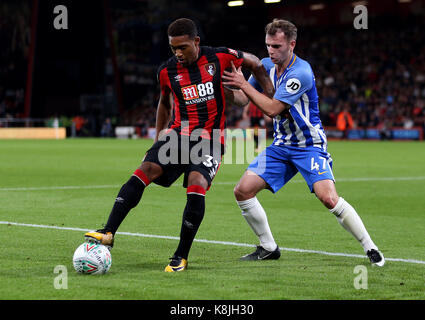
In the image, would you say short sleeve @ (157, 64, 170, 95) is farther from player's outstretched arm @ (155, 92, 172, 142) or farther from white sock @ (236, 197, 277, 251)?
white sock @ (236, 197, 277, 251)

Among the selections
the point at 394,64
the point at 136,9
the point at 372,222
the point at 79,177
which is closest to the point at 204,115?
the point at 372,222

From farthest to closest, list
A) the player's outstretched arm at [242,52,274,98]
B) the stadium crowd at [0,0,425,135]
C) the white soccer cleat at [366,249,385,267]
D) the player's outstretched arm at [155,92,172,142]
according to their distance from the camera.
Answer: the stadium crowd at [0,0,425,135] < the player's outstretched arm at [155,92,172,142] < the player's outstretched arm at [242,52,274,98] < the white soccer cleat at [366,249,385,267]

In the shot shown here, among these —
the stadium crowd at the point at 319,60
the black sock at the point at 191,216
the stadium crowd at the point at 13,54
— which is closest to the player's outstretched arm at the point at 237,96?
the black sock at the point at 191,216

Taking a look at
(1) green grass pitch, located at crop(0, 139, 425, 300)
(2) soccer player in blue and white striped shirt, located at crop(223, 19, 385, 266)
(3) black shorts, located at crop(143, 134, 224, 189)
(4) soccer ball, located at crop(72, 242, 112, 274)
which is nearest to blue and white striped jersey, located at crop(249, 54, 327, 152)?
(2) soccer player in blue and white striped shirt, located at crop(223, 19, 385, 266)

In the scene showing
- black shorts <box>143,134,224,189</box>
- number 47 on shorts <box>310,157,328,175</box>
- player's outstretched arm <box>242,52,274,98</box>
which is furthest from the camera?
player's outstretched arm <box>242,52,274,98</box>

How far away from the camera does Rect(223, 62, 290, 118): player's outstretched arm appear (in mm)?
6062

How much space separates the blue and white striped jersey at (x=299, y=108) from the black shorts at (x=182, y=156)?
0.68m

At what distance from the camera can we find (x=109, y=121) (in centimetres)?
4644

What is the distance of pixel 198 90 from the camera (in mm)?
6398

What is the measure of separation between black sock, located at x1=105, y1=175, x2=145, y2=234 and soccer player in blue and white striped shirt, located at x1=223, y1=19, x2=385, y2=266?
3.16ft

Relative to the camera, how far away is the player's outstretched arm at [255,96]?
606cm

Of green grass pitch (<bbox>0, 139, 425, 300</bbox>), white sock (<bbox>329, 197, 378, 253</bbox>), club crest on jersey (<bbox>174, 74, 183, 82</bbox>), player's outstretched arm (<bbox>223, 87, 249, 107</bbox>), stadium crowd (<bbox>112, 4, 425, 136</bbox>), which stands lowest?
green grass pitch (<bbox>0, 139, 425, 300</bbox>)

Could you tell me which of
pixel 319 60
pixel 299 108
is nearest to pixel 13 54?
pixel 319 60

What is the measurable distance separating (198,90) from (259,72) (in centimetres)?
64
